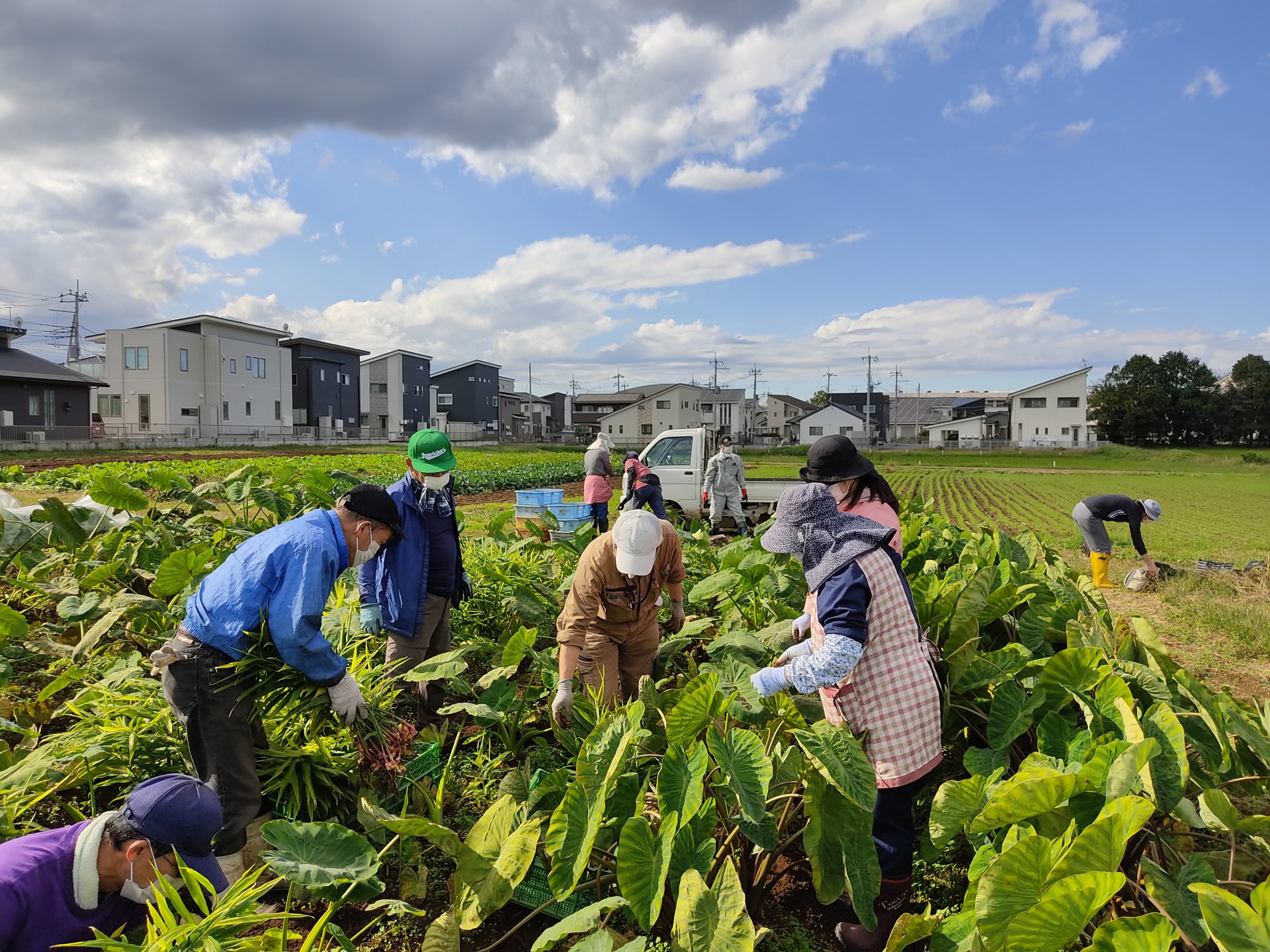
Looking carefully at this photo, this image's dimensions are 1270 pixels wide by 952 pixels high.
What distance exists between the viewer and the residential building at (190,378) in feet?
111

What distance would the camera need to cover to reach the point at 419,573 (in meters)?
3.63

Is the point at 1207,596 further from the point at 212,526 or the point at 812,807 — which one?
the point at 212,526

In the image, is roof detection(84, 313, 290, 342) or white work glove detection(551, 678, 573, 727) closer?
white work glove detection(551, 678, 573, 727)

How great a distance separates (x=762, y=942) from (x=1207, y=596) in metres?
6.98

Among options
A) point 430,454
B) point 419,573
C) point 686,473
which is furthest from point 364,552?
point 686,473

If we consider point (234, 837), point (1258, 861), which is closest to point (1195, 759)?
point (1258, 861)

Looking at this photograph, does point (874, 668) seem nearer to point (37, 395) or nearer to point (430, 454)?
point (430, 454)

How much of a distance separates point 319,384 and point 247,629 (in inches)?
1730

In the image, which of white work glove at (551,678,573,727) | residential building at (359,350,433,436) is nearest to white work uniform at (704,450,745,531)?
white work glove at (551,678,573,727)

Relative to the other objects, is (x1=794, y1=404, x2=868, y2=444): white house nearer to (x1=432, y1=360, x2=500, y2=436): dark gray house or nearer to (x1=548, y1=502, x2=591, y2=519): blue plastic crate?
(x1=432, y1=360, x2=500, y2=436): dark gray house

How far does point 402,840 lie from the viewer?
104 inches

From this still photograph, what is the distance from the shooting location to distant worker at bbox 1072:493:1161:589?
24.6 ft

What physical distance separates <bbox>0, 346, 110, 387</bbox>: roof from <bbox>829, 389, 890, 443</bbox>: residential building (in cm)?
4612

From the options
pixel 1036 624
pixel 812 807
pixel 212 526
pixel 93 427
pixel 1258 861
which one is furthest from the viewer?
pixel 93 427
